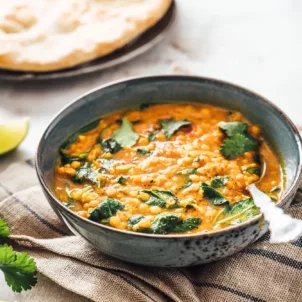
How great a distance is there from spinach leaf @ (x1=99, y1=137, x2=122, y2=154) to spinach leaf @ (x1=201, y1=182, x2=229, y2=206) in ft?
1.73

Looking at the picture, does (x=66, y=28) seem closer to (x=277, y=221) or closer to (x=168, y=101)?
(x=168, y=101)

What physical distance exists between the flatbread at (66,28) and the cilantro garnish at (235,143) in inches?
51.5

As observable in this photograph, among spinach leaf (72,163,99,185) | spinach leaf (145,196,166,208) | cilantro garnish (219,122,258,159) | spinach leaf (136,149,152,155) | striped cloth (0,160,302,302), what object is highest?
cilantro garnish (219,122,258,159)

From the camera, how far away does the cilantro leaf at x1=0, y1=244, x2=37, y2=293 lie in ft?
8.85

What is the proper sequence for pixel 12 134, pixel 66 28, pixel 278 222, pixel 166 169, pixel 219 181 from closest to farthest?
pixel 278 222 → pixel 219 181 → pixel 166 169 → pixel 12 134 → pixel 66 28

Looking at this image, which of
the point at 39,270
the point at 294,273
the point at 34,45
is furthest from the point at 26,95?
the point at 294,273

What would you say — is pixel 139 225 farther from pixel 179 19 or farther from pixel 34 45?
pixel 179 19

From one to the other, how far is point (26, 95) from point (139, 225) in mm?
1775

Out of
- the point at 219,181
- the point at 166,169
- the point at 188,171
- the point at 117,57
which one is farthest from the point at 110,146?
the point at 117,57

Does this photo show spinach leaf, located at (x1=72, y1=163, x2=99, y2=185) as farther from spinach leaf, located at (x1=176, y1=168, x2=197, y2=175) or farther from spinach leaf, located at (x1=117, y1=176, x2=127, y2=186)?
spinach leaf, located at (x1=176, y1=168, x2=197, y2=175)

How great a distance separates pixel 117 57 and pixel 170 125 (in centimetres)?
111

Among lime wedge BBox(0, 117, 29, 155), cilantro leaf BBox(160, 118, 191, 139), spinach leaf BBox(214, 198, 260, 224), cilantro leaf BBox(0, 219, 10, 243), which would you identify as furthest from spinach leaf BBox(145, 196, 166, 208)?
lime wedge BBox(0, 117, 29, 155)

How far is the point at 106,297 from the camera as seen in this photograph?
2.60 m

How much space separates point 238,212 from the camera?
8.70 ft
